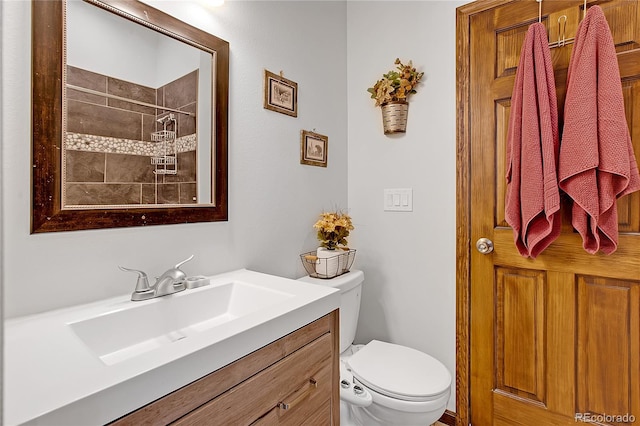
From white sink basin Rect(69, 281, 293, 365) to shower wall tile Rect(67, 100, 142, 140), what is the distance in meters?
0.52

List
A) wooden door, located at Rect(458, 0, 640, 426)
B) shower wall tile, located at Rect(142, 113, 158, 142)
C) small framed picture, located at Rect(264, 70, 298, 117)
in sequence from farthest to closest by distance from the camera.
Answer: small framed picture, located at Rect(264, 70, 298, 117) → wooden door, located at Rect(458, 0, 640, 426) → shower wall tile, located at Rect(142, 113, 158, 142)

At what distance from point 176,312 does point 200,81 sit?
0.83 m

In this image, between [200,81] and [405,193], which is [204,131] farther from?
[405,193]

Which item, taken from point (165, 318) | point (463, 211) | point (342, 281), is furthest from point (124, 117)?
point (463, 211)

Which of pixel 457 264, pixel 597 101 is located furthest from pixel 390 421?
pixel 597 101

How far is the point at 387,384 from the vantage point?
1.24 metres

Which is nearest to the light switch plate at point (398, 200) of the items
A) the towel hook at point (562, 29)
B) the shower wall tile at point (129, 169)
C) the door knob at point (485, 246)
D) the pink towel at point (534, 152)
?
the door knob at point (485, 246)

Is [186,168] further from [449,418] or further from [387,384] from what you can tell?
[449,418]

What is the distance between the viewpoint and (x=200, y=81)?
1200mm

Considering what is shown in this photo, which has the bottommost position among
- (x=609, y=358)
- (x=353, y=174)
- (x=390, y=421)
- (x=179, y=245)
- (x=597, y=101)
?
(x=390, y=421)

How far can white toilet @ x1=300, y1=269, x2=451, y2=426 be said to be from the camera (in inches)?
46.8

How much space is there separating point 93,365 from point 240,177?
88 cm

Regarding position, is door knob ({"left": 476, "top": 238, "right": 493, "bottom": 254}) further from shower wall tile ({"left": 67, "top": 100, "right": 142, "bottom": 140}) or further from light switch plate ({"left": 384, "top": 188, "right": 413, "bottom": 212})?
shower wall tile ({"left": 67, "top": 100, "right": 142, "bottom": 140})

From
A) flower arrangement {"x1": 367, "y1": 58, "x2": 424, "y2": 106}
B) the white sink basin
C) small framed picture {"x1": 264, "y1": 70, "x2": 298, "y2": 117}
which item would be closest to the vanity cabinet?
the white sink basin
